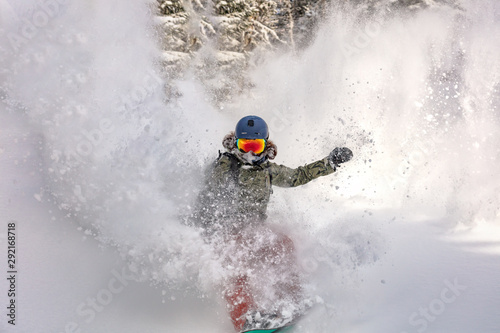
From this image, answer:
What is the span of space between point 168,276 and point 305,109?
21.1ft

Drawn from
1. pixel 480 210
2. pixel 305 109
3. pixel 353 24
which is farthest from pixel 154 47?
pixel 480 210

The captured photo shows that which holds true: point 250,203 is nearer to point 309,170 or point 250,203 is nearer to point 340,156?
point 309,170

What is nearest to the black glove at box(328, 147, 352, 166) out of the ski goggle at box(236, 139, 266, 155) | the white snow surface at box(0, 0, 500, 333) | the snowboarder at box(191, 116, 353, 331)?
the snowboarder at box(191, 116, 353, 331)

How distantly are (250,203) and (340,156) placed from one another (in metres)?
1.09

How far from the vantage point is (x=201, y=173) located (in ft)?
14.9

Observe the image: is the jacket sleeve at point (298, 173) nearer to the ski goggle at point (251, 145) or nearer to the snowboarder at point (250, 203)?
the snowboarder at point (250, 203)

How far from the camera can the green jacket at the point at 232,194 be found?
382cm

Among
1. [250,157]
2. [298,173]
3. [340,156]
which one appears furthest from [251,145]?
[340,156]

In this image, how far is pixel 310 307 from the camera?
3.42 m

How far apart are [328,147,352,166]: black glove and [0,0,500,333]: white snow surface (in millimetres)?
671

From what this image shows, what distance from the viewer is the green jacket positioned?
3.82m

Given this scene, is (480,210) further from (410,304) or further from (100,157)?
(100,157)

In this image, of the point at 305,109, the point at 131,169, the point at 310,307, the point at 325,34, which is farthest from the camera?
the point at 325,34

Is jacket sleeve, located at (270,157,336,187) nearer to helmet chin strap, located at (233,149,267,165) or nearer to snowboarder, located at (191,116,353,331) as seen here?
snowboarder, located at (191,116,353,331)
